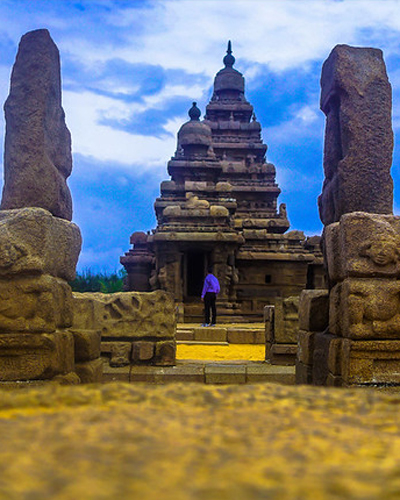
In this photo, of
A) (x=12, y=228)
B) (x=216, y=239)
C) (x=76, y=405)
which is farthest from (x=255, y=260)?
(x=76, y=405)

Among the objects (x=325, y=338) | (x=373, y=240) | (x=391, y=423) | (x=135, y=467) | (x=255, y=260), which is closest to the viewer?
(x=135, y=467)

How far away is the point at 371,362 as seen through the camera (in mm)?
4062

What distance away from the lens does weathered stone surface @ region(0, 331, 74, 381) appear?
3.73 meters

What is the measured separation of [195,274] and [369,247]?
45.7 feet

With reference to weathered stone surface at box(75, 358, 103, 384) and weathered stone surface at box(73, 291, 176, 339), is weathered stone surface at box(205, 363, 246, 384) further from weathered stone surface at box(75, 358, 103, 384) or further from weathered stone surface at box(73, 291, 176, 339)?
weathered stone surface at box(75, 358, 103, 384)

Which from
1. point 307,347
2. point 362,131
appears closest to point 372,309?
point 307,347

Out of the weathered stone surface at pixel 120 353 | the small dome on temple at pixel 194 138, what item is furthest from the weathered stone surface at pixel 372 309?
the small dome on temple at pixel 194 138

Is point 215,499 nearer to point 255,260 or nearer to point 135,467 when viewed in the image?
point 135,467

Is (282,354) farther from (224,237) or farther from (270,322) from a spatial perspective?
(224,237)

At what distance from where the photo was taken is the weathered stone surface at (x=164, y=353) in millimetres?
6449

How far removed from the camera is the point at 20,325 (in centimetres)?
378

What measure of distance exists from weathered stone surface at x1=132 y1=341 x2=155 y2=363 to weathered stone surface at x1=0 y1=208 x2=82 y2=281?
8.31ft

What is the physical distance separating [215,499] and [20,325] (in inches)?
128

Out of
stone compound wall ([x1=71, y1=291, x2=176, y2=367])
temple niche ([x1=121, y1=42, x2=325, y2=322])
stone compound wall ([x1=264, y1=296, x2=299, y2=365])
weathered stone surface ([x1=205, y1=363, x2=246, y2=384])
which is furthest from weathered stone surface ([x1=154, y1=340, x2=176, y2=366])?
temple niche ([x1=121, y1=42, x2=325, y2=322])
